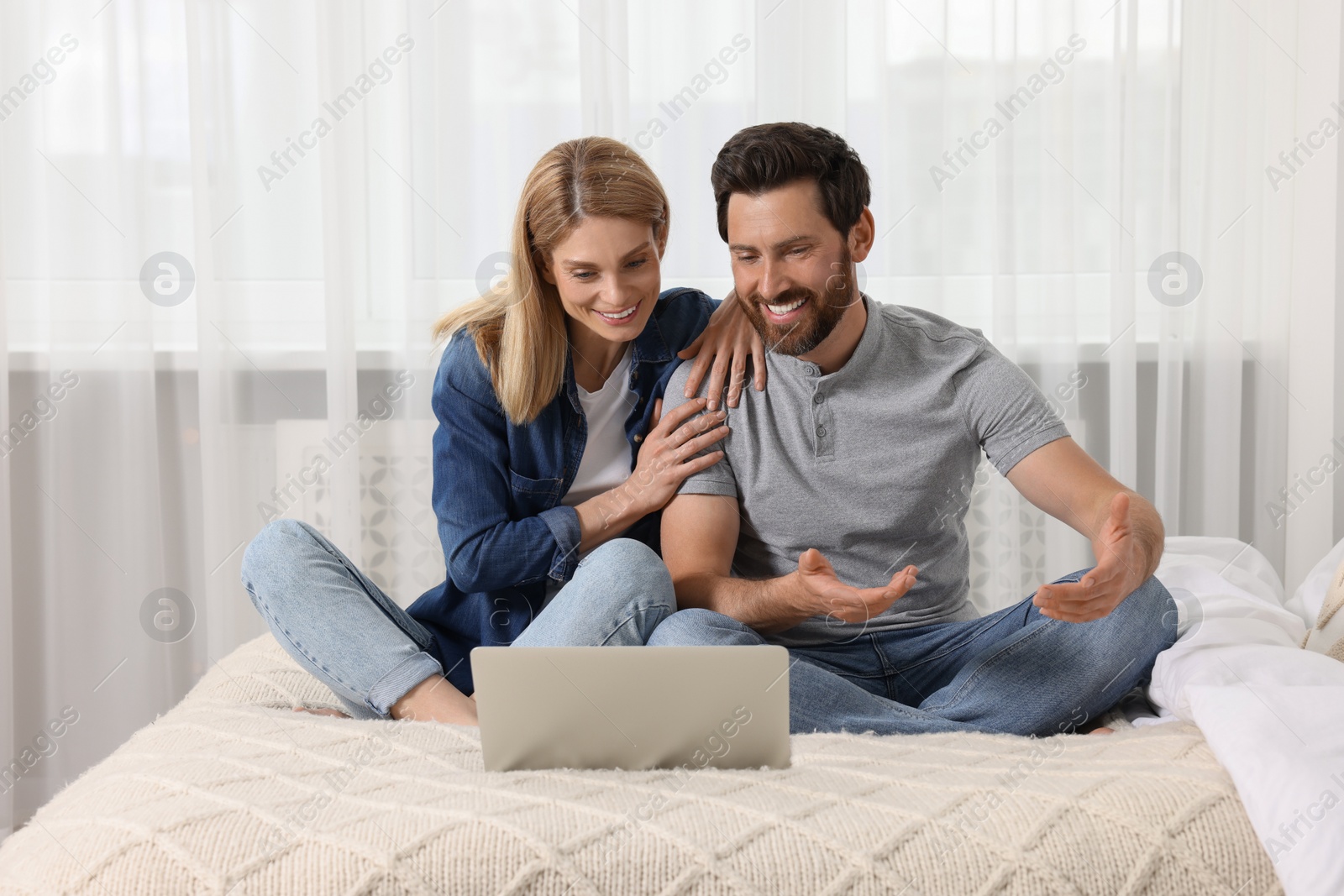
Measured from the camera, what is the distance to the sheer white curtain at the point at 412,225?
7.02 feet

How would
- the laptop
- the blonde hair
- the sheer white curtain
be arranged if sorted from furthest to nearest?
the sheer white curtain → the blonde hair → the laptop

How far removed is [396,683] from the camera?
127cm

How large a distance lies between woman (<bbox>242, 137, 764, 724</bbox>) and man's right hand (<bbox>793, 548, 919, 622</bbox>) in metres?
0.19

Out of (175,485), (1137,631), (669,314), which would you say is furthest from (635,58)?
(1137,631)

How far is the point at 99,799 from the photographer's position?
959 millimetres

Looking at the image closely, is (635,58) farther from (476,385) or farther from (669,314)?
(476,385)

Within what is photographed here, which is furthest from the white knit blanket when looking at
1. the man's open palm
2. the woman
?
the woman

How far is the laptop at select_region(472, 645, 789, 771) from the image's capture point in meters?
0.96

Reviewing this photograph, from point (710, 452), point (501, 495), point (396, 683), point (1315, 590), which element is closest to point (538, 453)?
point (501, 495)

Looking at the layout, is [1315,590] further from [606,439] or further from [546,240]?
[546,240]

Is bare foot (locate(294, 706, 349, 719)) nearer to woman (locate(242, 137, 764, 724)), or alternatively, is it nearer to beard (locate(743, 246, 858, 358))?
woman (locate(242, 137, 764, 724))

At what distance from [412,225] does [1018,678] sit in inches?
59.2

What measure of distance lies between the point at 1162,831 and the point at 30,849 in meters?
0.97

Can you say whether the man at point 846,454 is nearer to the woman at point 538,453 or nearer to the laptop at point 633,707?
the woman at point 538,453
